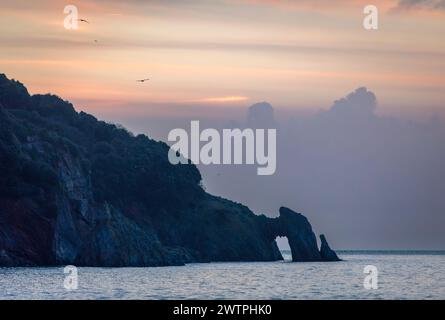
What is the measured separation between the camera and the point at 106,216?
17888 cm

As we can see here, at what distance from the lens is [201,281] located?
13012 centimetres

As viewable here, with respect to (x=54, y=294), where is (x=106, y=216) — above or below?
above
